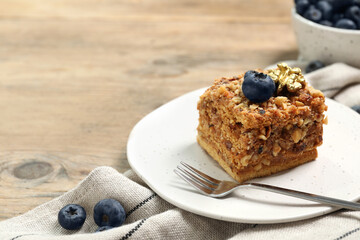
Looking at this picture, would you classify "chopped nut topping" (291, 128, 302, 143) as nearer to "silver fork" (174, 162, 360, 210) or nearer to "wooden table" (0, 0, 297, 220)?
"silver fork" (174, 162, 360, 210)

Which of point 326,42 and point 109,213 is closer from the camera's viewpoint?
point 109,213

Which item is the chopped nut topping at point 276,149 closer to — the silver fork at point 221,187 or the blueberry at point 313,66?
the silver fork at point 221,187

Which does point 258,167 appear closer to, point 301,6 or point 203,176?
point 203,176

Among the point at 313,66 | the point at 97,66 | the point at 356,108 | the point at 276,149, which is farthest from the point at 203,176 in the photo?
the point at 97,66

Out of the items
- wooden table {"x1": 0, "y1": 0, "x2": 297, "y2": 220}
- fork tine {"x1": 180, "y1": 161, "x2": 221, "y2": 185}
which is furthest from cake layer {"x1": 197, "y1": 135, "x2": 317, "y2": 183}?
wooden table {"x1": 0, "y1": 0, "x2": 297, "y2": 220}

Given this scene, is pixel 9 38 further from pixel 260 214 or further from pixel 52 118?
pixel 260 214

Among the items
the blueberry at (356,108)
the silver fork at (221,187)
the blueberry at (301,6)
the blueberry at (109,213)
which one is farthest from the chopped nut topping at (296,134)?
the blueberry at (301,6)
